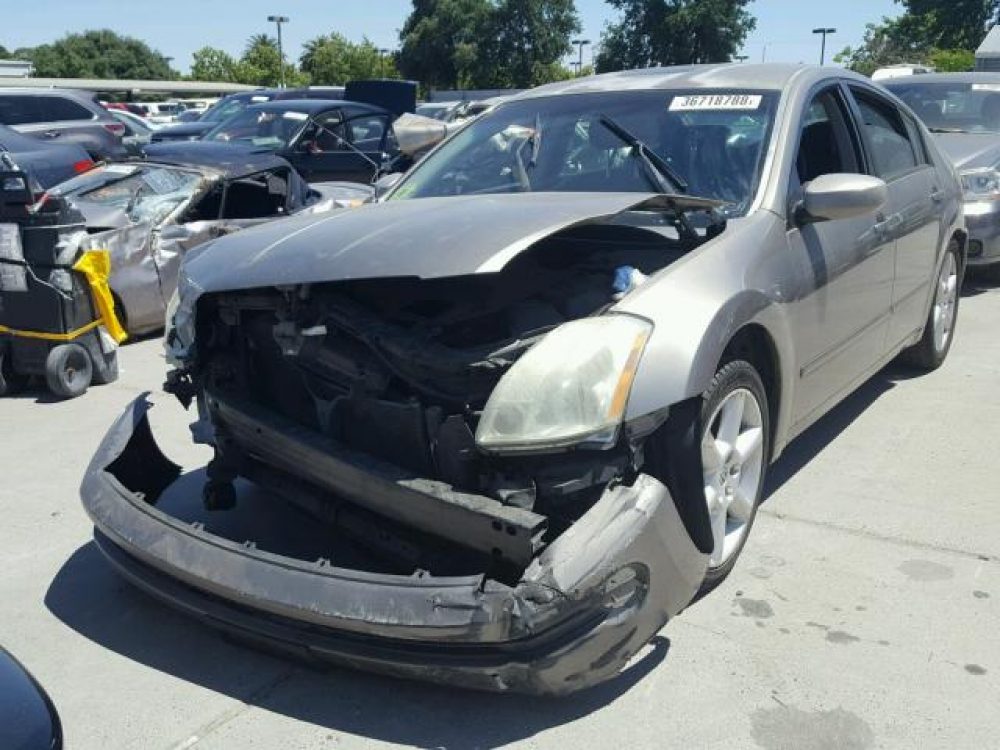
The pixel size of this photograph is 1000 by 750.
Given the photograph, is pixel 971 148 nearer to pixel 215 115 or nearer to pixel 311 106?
pixel 311 106

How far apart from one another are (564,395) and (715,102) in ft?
6.42

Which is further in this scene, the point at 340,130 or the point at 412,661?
the point at 340,130

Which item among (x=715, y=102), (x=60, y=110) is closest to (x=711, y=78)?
(x=715, y=102)

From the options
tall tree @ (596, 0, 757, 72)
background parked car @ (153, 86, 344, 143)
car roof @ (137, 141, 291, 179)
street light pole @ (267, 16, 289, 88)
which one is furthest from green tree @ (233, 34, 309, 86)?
car roof @ (137, 141, 291, 179)

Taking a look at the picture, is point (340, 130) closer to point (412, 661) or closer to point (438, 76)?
point (412, 661)

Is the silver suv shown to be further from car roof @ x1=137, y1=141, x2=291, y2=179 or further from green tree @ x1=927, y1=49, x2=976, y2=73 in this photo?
green tree @ x1=927, y1=49, x2=976, y2=73

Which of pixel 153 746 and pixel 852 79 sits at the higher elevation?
pixel 852 79

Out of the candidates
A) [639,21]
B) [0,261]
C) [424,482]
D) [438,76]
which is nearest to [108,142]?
[0,261]

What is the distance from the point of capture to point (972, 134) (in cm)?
892

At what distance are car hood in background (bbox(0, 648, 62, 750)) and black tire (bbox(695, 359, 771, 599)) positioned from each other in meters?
1.78

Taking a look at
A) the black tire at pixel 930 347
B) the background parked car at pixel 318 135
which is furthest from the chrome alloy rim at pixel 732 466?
the background parked car at pixel 318 135

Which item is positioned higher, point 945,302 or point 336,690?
point 945,302

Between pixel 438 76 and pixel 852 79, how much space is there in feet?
183

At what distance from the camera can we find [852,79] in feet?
15.5
